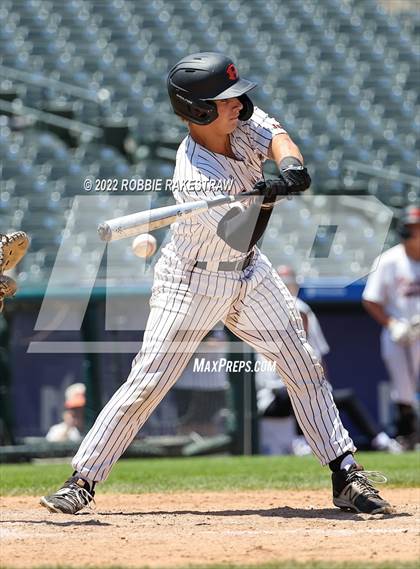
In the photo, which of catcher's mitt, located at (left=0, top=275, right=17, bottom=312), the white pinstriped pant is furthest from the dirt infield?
catcher's mitt, located at (left=0, top=275, right=17, bottom=312)

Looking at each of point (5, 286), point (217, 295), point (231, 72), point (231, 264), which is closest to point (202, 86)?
point (231, 72)

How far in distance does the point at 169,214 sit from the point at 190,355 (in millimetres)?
577

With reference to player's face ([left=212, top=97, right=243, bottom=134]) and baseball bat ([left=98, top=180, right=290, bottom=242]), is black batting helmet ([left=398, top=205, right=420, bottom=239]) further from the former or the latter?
baseball bat ([left=98, top=180, right=290, bottom=242])

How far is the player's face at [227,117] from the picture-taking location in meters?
4.39

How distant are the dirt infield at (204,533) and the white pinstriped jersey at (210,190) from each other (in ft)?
2.92

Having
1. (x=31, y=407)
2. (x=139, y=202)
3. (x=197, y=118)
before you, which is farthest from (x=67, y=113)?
(x=197, y=118)

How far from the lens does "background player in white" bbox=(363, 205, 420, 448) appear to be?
8984 mm

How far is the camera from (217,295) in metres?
4.37

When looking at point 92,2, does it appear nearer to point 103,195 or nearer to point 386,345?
point 103,195

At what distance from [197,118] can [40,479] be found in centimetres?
269

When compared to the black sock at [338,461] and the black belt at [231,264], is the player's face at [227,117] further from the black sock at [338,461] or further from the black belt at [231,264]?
the black sock at [338,461]

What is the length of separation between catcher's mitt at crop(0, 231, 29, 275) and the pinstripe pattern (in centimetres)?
55

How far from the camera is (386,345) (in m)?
9.30

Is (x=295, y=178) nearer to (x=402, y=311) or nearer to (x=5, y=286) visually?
(x=5, y=286)
